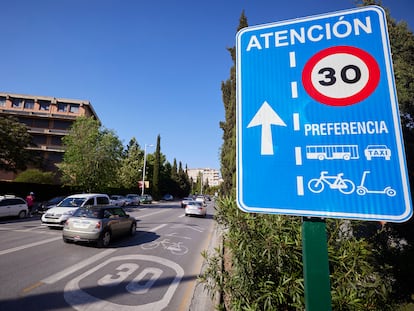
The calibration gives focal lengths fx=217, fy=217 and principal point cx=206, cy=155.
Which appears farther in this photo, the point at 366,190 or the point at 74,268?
the point at 74,268

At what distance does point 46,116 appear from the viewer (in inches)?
1778

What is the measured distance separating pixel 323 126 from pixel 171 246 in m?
9.22

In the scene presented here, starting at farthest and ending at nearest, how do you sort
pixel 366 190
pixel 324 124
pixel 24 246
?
pixel 24 246 < pixel 324 124 < pixel 366 190

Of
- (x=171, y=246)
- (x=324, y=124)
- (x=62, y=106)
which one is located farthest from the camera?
(x=62, y=106)

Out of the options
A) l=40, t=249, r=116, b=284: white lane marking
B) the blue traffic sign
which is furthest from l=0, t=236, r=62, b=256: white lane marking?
the blue traffic sign

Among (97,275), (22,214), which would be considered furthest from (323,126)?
(22,214)

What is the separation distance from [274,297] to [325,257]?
1.69m

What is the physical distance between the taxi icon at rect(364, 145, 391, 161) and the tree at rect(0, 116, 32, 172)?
32039mm

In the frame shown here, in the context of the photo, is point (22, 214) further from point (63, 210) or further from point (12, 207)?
point (63, 210)

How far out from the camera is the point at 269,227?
9.00 feet

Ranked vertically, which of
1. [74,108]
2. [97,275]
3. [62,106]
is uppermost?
[62,106]

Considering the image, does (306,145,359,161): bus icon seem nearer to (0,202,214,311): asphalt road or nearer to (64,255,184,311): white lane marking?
(0,202,214,311): asphalt road

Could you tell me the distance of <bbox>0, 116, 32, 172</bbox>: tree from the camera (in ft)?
78.4

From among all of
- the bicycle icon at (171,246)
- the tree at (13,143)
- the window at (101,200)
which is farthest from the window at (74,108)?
the bicycle icon at (171,246)
